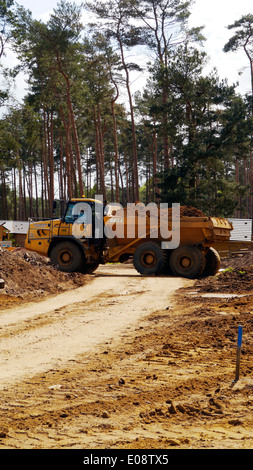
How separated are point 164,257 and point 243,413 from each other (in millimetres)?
15424

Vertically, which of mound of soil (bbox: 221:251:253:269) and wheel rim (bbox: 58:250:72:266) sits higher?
wheel rim (bbox: 58:250:72:266)

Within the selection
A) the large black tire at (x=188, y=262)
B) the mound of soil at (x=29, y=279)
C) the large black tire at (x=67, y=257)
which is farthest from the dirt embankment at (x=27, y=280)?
the large black tire at (x=188, y=262)

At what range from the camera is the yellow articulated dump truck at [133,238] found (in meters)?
20.1

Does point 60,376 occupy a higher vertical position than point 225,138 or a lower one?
lower

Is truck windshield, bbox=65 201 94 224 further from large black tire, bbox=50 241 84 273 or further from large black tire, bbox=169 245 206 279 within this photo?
large black tire, bbox=169 245 206 279

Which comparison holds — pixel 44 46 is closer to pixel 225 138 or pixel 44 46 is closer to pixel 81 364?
pixel 225 138

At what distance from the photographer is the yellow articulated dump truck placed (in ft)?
66.1

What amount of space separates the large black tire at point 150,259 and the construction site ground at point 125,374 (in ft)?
21.2

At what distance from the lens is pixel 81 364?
22.7 ft

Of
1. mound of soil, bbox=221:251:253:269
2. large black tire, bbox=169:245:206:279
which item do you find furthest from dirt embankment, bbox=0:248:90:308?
mound of soil, bbox=221:251:253:269

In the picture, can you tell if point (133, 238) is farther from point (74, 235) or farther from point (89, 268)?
point (89, 268)

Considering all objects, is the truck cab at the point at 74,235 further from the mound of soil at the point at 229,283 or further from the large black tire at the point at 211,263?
the mound of soil at the point at 229,283

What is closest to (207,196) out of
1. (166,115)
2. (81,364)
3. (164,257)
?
(166,115)

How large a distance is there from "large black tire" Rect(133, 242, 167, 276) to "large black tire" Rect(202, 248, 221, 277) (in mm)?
1927
